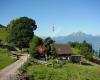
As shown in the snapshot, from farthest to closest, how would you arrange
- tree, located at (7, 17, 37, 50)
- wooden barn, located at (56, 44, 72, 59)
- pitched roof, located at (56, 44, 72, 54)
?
1. tree, located at (7, 17, 37, 50)
2. pitched roof, located at (56, 44, 72, 54)
3. wooden barn, located at (56, 44, 72, 59)

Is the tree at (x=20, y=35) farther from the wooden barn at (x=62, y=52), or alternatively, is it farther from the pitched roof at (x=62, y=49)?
the wooden barn at (x=62, y=52)

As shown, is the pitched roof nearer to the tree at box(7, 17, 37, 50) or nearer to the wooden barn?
the wooden barn

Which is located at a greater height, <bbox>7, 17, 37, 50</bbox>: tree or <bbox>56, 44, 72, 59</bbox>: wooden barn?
<bbox>7, 17, 37, 50</bbox>: tree

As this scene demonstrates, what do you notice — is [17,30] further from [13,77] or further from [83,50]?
[13,77]

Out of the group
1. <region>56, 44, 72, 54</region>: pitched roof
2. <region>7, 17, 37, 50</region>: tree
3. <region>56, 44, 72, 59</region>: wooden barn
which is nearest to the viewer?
<region>56, 44, 72, 59</region>: wooden barn

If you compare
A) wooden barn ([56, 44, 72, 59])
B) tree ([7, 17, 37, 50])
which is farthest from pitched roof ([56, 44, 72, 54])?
tree ([7, 17, 37, 50])

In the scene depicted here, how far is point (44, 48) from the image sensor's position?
75.1 metres

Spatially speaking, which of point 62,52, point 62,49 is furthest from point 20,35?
point 62,52

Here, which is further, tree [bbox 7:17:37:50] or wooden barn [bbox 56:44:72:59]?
tree [bbox 7:17:37:50]

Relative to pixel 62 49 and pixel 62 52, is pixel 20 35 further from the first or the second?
pixel 62 52

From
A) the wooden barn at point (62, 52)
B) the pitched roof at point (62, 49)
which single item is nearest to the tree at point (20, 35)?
the pitched roof at point (62, 49)

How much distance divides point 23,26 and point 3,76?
2198 inches

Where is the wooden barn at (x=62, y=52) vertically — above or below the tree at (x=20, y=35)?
below

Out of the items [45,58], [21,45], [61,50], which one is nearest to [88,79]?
[45,58]
